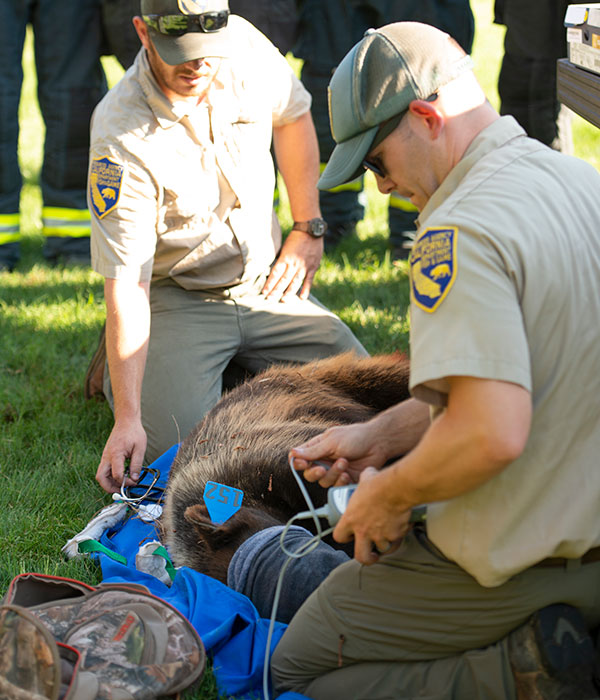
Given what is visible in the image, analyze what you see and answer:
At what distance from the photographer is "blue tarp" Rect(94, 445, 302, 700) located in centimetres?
261

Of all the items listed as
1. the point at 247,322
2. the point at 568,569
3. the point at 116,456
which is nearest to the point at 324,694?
the point at 568,569

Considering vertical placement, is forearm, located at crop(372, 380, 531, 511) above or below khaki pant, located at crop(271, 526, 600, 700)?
above

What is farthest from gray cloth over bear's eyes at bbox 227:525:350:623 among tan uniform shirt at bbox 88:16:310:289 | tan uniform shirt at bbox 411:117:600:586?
tan uniform shirt at bbox 88:16:310:289

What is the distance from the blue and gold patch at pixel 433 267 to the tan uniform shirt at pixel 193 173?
2144 millimetres

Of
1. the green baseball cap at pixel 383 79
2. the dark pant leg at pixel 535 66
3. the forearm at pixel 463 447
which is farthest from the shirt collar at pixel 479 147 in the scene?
the dark pant leg at pixel 535 66

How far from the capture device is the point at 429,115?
2084 mm

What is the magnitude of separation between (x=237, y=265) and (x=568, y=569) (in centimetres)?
266

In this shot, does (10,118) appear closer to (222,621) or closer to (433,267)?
(222,621)

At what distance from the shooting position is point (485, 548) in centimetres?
203

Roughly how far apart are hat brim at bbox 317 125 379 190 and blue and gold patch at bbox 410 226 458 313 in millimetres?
343

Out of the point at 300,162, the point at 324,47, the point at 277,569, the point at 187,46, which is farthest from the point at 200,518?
the point at 324,47

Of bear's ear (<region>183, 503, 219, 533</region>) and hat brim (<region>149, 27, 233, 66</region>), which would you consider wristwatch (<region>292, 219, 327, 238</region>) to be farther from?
bear's ear (<region>183, 503, 219, 533</region>)

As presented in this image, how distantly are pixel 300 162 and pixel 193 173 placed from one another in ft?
2.38

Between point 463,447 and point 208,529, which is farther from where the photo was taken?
point 208,529
